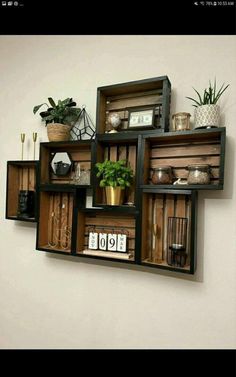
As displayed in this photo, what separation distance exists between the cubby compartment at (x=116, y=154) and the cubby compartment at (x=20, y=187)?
0.52 m

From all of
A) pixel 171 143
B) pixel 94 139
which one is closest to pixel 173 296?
pixel 171 143

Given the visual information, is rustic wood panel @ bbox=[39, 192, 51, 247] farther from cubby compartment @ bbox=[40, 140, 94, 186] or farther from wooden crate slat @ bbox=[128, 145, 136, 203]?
wooden crate slat @ bbox=[128, 145, 136, 203]

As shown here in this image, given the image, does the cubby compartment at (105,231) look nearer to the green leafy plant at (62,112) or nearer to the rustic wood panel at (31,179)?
the rustic wood panel at (31,179)

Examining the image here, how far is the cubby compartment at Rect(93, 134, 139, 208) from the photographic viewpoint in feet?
4.67

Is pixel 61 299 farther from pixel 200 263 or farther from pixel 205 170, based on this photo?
pixel 205 170

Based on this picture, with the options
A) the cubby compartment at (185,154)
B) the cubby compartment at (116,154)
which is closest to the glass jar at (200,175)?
the cubby compartment at (185,154)

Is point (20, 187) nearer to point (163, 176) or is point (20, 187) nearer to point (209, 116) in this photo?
point (163, 176)

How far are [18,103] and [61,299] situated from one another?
60.2 inches

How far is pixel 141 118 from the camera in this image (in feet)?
4.50

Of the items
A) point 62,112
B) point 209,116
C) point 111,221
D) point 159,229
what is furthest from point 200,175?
point 62,112

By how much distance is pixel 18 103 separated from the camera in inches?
75.3

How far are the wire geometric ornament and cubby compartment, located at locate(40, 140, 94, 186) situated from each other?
3.4 inches

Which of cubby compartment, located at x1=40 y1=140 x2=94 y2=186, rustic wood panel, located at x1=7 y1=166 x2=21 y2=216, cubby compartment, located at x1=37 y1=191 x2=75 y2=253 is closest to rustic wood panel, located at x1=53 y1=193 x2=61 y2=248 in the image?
cubby compartment, located at x1=37 y1=191 x2=75 y2=253

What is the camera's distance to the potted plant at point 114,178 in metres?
1.35
